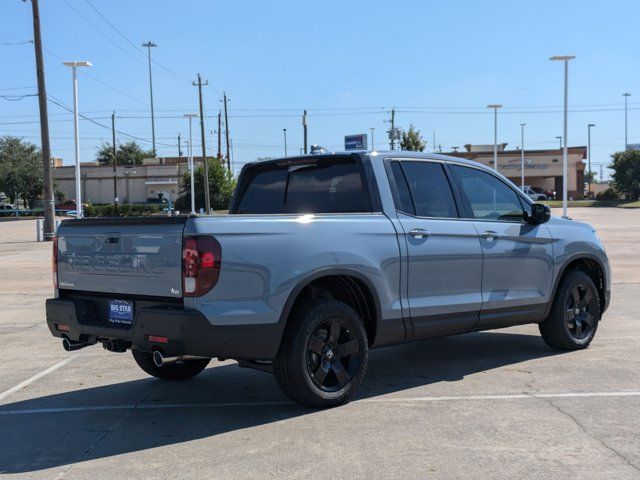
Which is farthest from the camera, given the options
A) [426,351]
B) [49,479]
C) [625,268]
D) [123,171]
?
[123,171]

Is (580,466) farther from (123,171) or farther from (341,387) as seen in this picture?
(123,171)

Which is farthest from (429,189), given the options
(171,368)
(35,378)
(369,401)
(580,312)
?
(35,378)

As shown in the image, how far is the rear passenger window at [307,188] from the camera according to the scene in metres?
5.77

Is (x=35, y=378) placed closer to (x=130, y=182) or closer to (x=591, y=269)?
(x=591, y=269)

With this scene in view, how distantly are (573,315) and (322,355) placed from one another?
3440 millimetres

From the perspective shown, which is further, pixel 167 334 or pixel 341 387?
pixel 341 387

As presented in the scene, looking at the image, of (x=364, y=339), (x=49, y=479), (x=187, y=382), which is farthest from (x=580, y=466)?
(x=187, y=382)

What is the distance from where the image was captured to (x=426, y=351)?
7.48 m

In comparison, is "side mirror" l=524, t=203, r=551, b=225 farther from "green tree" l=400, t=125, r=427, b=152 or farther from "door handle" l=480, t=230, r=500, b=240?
"green tree" l=400, t=125, r=427, b=152

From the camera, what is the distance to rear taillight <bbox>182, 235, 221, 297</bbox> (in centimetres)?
452

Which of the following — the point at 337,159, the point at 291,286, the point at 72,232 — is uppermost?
the point at 337,159

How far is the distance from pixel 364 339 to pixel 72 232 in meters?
2.50

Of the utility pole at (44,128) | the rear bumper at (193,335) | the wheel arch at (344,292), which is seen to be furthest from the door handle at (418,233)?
the utility pole at (44,128)

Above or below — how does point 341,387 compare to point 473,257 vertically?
below
